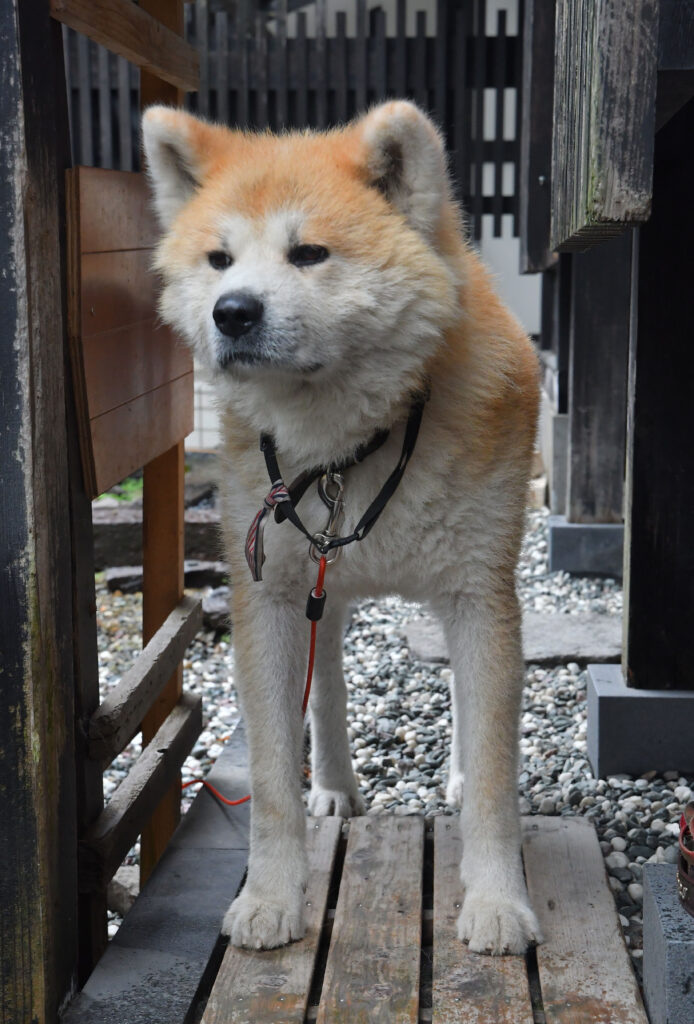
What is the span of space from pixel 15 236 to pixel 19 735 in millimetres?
909

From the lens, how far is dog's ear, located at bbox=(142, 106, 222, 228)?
238 centimetres

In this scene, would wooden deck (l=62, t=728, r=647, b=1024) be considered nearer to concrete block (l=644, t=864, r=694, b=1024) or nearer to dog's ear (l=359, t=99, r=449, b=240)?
concrete block (l=644, t=864, r=694, b=1024)

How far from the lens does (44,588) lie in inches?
84.0

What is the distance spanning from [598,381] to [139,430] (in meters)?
3.31

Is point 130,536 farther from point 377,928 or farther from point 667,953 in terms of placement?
point 667,953

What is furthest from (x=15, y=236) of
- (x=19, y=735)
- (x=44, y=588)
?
(x=19, y=735)

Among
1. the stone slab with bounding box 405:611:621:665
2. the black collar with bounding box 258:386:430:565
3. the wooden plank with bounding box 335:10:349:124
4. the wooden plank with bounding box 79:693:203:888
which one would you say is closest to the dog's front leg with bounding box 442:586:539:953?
the black collar with bounding box 258:386:430:565

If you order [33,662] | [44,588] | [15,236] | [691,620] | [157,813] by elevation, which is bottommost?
[157,813]

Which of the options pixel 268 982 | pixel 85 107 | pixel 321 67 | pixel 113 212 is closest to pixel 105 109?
pixel 85 107

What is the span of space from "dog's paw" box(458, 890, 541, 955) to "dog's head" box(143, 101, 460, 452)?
1.06m

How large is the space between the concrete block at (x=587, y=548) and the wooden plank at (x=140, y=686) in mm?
2645

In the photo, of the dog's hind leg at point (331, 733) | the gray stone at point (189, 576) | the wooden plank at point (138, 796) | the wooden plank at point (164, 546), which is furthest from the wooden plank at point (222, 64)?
the dog's hind leg at point (331, 733)

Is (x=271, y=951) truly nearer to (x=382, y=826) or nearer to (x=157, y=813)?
(x=382, y=826)

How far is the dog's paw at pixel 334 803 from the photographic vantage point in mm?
3197
